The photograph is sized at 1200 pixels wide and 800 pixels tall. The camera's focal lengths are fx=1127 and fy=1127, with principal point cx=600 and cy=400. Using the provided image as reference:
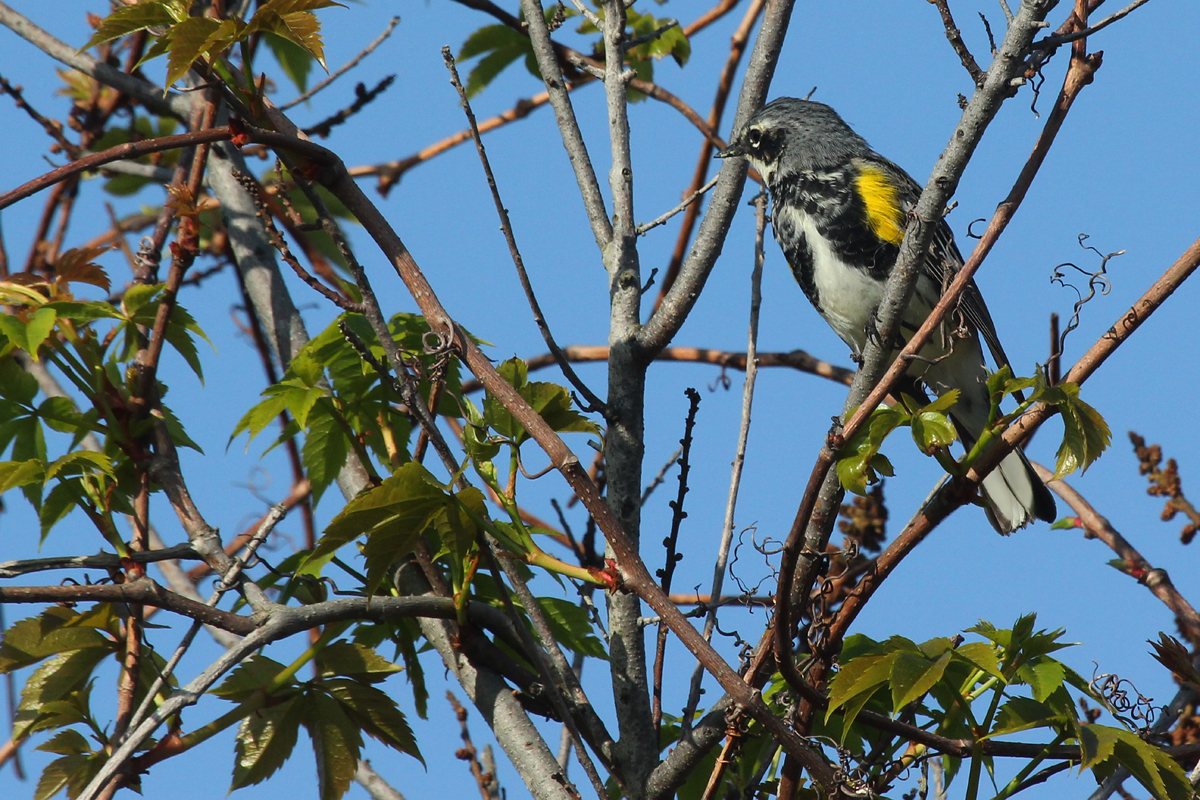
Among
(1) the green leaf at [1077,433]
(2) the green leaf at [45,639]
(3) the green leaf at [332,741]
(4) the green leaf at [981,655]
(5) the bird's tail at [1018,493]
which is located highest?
(2) the green leaf at [45,639]

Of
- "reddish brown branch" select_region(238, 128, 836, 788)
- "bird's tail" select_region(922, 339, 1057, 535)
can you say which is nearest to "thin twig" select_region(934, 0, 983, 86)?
"reddish brown branch" select_region(238, 128, 836, 788)

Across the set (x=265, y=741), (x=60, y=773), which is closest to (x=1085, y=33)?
(x=265, y=741)

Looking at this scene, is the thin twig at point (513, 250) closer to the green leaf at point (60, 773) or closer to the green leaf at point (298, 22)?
the green leaf at point (298, 22)

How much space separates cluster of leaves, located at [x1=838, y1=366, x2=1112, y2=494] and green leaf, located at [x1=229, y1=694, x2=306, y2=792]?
3.62 feet

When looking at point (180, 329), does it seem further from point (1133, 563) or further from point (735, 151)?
point (1133, 563)

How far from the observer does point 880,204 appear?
3699 mm

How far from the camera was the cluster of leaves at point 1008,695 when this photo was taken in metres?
1.71

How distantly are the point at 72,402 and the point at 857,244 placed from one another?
2421 millimetres

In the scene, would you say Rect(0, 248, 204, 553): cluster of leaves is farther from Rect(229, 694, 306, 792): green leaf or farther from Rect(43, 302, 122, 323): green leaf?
Rect(229, 694, 306, 792): green leaf

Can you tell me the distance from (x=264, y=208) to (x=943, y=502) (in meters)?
1.27

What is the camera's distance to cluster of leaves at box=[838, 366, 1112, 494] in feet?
5.52

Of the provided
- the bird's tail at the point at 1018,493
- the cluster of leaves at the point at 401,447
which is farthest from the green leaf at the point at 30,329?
the bird's tail at the point at 1018,493

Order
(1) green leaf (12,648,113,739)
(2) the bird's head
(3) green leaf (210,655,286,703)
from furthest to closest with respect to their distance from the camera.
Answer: (2) the bird's head → (1) green leaf (12,648,113,739) → (3) green leaf (210,655,286,703)

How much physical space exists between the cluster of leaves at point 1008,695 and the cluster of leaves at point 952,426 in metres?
0.29
